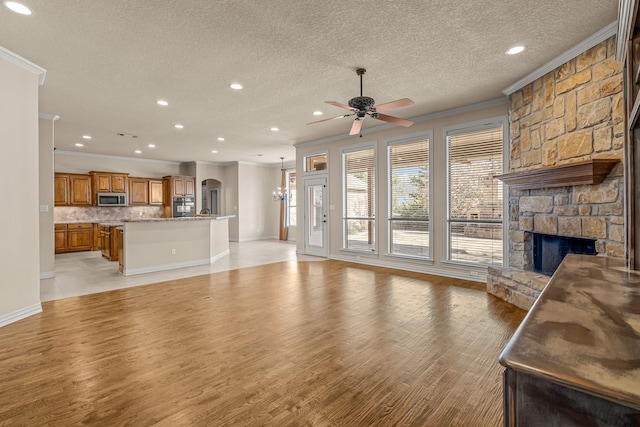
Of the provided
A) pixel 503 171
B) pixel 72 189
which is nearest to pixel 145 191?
pixel 72 189

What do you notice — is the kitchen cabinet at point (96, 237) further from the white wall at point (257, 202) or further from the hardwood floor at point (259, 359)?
the hardwood floor at point (259, 359)

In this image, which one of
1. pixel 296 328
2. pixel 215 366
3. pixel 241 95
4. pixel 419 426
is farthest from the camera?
pixel 241 95

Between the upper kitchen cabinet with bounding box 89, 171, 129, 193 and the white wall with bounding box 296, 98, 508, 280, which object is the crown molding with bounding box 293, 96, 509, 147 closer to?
the white wall with bounding box 296, 98, 508, 280

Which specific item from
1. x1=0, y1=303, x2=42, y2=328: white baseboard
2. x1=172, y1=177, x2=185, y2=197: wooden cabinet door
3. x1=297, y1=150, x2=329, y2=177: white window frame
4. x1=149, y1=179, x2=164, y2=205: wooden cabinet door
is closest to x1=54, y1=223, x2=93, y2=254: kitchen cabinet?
x1=149, y1=179, x2=164, y2=205: wooden cabinet door

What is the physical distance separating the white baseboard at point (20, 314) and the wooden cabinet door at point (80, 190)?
6429mm

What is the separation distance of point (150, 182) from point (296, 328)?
9.34 m

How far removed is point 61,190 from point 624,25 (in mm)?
11463

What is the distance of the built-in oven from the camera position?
10828mm

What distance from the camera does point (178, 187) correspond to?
35.6 ft

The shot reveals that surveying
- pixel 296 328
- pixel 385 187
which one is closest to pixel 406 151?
pixel 385 187

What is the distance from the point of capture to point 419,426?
1.86 meters

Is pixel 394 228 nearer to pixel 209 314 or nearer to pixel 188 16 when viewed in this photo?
pixel 209 314

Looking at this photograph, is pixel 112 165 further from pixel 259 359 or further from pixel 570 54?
pixel 570 54

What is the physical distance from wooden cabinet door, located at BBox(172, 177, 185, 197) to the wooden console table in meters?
11.3
